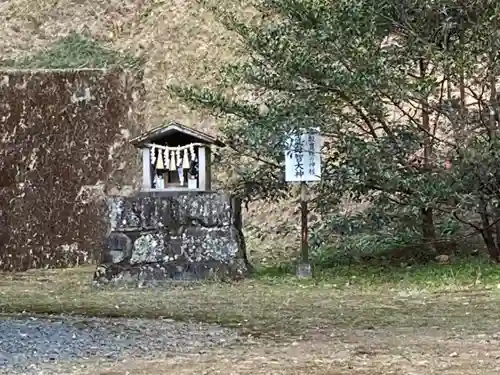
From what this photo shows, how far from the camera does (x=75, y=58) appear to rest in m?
10.8

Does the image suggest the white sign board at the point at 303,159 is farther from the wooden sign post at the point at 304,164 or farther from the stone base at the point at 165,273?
the stone base at the point at 165,273

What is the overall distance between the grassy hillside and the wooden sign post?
335 centimetres

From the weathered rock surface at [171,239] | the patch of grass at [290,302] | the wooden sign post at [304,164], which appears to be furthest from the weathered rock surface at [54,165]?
the wooden sign post at [304,164]

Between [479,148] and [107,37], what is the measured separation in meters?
7.07

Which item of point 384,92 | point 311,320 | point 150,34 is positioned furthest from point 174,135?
point 150,34

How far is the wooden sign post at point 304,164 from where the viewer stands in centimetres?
652

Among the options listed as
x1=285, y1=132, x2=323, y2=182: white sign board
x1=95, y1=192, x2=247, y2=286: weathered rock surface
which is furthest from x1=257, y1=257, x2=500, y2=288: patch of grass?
x1=285, y1=132, x2=323, y2=182: white sign board

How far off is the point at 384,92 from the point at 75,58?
5.79m

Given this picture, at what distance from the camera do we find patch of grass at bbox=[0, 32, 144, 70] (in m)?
10.5

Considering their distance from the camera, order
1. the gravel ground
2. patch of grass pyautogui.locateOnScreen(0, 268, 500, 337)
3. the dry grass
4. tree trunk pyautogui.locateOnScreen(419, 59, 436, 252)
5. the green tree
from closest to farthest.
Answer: the dry grass → the gravel ground → patch of grass pyautogui.locateOnScreen(0, 268, 500, 337) → the green tree → tree trunk pyautogui.locateOnScreen(419, 59, 436, 252)

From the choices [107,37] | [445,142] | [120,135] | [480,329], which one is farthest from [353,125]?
[107,37]

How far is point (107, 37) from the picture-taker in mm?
11844

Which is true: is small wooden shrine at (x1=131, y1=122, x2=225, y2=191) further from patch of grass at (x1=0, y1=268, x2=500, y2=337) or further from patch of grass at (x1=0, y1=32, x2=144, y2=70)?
patch of grass at (x1=0, y1=32, x2=144, y2=70)

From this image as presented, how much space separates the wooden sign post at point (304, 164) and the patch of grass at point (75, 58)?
169 inches
